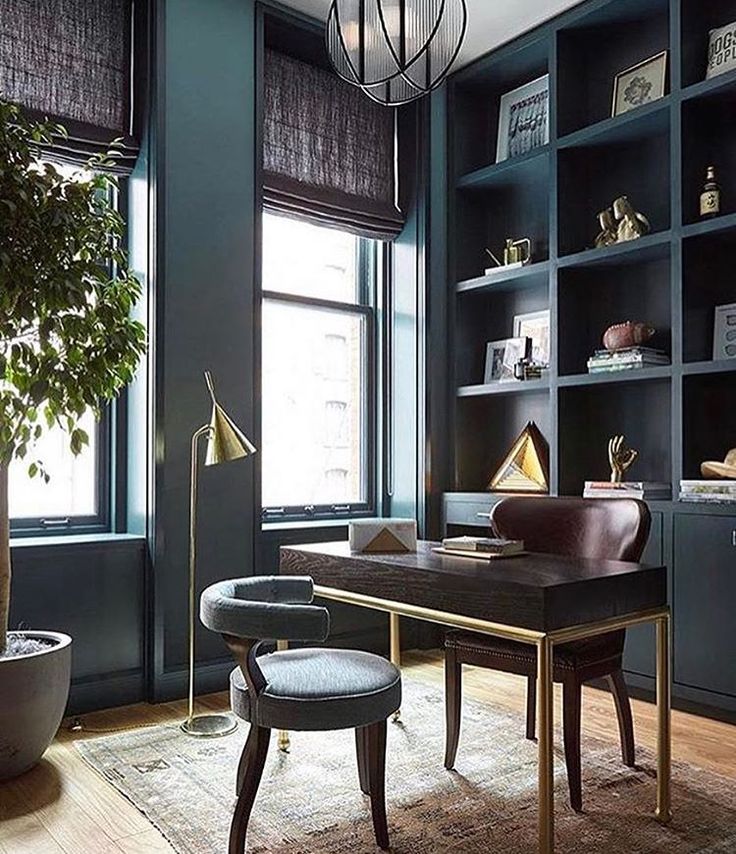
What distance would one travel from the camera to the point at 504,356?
434 centimetres

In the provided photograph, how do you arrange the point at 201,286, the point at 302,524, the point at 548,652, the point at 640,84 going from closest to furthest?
1. the point at 548,652
2. the point at 201,286
3. the point at 640,84
4. the point at 302,524

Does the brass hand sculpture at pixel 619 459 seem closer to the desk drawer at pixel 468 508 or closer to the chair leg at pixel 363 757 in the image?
the desk drawer at pixel 468 508

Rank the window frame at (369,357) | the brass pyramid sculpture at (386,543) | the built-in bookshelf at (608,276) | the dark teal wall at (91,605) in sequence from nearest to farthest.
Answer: the brass pyramid sculpture at (386,543), the dark teal wall at (91,605), the built-in bookshelf at (608,276), the window frame at (369,357)

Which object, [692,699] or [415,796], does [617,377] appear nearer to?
[692,699]

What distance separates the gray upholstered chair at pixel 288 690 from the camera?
6.24 feet

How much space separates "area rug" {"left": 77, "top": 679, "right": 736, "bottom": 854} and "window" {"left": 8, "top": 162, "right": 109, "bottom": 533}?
92 cm

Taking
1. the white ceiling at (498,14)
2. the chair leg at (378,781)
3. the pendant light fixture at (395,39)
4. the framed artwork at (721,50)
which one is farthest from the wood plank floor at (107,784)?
the white ceiling at (498,14)

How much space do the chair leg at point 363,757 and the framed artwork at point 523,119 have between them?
2.94 meters

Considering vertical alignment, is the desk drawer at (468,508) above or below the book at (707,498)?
below

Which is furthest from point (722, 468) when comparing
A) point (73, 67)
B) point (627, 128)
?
point (73, 67)

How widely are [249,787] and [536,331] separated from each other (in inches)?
113

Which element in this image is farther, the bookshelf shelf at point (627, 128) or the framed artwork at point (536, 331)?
the framed artwork at point (536, 331)

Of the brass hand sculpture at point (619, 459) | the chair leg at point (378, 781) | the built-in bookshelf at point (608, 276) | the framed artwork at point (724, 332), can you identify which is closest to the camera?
the chair leg at point (378, 781)

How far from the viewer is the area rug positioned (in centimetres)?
213
